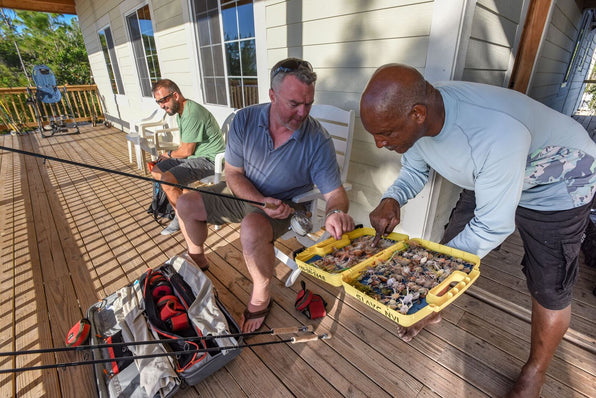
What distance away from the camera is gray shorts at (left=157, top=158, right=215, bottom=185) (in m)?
2.32

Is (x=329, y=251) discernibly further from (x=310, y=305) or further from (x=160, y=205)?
(x=160, y=205)

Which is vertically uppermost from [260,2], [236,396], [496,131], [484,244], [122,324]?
[260,2]

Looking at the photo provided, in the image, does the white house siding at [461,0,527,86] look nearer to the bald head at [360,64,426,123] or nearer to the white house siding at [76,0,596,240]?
the white house siding at [76,0,596,240]

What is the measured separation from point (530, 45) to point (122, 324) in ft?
10.1

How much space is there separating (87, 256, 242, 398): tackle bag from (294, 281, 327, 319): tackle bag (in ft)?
1.20

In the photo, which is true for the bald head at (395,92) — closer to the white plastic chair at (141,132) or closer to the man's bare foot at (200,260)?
the man's bare foot at (200,260)

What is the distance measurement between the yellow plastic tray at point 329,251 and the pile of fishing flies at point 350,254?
0.02m

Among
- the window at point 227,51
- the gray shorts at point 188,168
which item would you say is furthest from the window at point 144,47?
the gray shorts at point 188,168

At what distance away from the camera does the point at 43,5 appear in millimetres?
6738

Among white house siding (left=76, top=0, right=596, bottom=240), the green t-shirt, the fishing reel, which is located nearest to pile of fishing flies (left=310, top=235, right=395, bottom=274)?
the fishing reel

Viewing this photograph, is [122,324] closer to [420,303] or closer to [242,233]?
[242,233]

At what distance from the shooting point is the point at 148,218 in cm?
266

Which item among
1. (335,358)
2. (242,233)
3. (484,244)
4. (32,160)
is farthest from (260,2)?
(32,160)

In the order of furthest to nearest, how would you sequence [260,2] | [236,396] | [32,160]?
1. [32,160]
2. [260,2]
3. [236,396]
